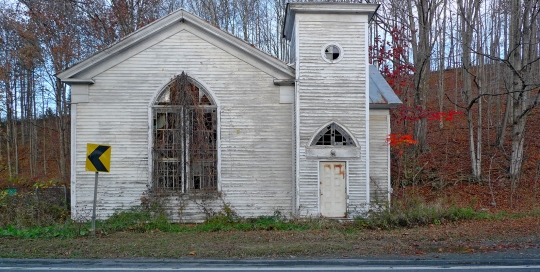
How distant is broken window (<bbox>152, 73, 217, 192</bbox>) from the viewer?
13742 millimetres

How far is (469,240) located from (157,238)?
6853mm

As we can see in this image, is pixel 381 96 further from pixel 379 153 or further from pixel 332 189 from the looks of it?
pixel 332 189

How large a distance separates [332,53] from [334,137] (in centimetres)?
246

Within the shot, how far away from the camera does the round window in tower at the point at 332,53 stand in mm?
13617

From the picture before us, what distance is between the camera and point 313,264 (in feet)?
26.2

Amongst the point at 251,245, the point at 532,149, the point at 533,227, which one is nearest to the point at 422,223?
the point at 533,227

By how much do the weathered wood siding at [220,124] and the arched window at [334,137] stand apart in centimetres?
93

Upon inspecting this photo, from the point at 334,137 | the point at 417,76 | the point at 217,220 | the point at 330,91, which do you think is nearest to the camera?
the point at 217,220

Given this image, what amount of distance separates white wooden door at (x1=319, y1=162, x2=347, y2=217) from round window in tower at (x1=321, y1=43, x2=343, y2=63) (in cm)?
Answer: 304

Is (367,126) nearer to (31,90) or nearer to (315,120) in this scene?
(315,120)

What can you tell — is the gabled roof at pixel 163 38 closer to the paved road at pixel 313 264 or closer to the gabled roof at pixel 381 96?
the gabled roof at pixel 381 96

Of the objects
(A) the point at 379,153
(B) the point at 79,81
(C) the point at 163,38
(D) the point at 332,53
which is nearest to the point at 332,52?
(D) the point at 332,53

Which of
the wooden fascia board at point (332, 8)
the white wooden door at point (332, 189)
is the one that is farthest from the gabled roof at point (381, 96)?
the wooden fascia board at point (332, 8)

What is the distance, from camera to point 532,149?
21.5 metres
